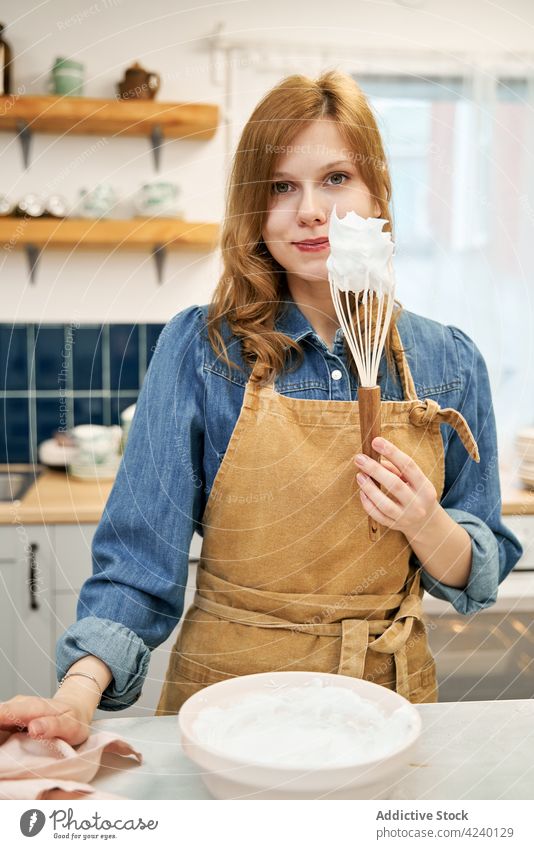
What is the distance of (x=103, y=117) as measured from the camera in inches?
42.8

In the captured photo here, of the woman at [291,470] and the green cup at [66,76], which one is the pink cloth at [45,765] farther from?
the green cup at [66,76]

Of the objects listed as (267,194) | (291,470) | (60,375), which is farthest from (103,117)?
(291,470)

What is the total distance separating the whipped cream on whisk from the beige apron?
0.36 feet

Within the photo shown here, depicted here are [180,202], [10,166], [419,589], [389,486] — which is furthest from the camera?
[180,202]

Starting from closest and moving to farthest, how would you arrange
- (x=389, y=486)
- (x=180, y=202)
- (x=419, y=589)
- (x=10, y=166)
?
(x=389, y=486) → (x=419, y=589) → (x=10, y=166) → (x=180, y=202)

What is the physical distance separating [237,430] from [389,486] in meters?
0.12

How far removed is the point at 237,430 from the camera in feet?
1.93

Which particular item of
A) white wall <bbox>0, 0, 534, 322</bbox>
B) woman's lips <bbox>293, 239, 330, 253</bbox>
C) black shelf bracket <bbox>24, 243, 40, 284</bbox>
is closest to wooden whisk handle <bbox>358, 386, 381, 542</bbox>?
woman's lips <bbox>293, 239, 330, 253</bbox>

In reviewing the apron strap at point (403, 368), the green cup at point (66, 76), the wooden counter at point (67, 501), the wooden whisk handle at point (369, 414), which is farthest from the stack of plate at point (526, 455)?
the green cup at point (66, 76)

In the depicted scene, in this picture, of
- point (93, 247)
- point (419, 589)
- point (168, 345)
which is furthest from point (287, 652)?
point (93, 247)

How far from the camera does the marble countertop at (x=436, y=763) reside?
1.45ft

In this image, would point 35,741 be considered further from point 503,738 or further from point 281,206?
point 281,206

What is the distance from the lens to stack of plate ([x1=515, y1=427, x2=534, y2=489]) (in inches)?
46.8

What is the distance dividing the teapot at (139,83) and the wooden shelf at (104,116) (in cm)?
2
